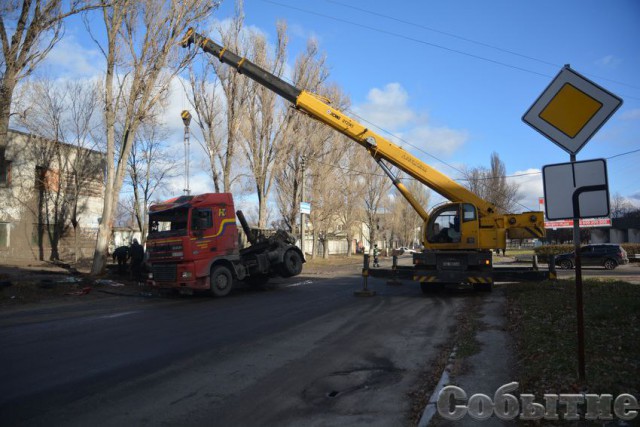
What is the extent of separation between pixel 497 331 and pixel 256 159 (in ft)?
72.7

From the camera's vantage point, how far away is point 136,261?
1772cm

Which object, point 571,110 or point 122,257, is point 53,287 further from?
point 571,110

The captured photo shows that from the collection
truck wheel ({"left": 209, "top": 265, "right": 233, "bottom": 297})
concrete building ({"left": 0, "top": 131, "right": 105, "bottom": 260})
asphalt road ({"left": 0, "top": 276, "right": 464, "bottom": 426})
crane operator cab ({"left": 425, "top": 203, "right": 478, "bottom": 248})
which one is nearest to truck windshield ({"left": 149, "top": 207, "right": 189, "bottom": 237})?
truck wheel ({"left": 209, "top": 265, "right": 233, "bottom": 297})

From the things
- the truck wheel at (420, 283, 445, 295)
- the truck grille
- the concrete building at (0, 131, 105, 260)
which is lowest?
the truck wheel at (420, 283, 445, 295)

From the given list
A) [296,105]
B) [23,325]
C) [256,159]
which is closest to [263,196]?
[256,159]

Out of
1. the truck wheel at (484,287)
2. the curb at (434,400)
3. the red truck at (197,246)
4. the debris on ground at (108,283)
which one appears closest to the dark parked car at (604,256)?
the truck wheel at (484,287)

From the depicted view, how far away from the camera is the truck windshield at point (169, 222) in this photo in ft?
47.1

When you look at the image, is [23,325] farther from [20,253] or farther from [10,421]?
[20,253]

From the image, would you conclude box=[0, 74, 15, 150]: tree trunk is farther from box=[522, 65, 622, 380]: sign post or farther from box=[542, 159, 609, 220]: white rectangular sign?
box=[542, 159, 609, 220]: white rectangular sign

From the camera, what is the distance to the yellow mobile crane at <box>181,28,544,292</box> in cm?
1382

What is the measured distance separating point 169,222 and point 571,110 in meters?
12.8

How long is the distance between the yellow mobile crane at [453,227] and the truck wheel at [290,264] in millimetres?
4908

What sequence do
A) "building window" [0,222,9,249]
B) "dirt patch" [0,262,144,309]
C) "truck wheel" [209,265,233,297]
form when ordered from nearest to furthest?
"dirt patch" [0,262,144,309] → "truck wheel" [209,265,233,297] → "building window" [0,222,9,249]

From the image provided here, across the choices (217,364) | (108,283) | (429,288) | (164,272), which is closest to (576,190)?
(217,364)
